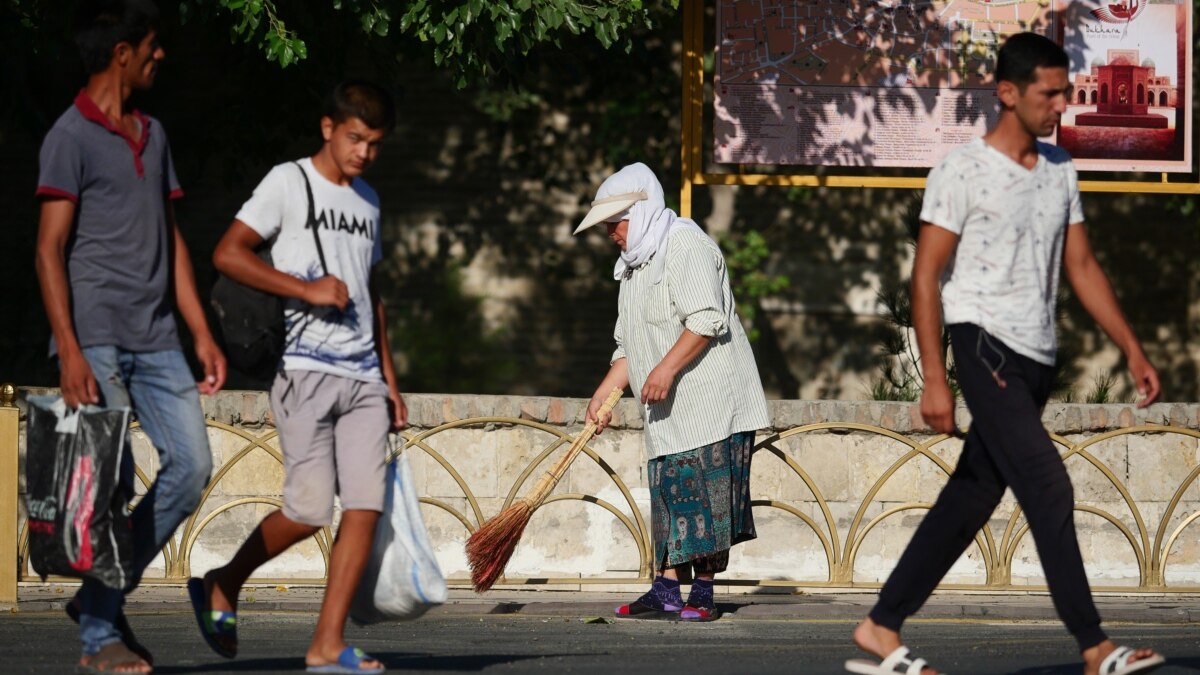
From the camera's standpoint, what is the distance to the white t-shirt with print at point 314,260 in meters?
4.89

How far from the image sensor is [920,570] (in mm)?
4922

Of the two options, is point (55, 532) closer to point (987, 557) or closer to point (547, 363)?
point (987, 557)

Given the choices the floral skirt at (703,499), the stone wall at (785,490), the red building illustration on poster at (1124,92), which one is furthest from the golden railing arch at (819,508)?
the red building illustration on poster at (1124,92)

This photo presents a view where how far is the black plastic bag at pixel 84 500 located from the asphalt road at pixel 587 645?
753 millimetres

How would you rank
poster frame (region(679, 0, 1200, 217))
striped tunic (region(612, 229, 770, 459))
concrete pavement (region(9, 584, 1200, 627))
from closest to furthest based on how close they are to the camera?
striped tunic (region(612, 229, 770, 459)) < concrete pavement (region(9, 584, 1200, 627)) < poster frame (region(679, 0, 1200, 217))

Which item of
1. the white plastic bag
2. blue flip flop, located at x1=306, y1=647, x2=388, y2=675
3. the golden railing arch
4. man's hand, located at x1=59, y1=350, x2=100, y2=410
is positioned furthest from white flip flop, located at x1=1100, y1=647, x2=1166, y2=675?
the golden railing arch

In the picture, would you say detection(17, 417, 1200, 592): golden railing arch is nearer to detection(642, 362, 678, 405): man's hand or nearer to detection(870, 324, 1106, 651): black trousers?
detection(642, 362, 678, 405): man's hand

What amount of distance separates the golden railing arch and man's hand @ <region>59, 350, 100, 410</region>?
3875 mm

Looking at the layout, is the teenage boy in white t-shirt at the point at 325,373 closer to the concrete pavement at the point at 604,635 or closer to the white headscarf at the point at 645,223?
the concrete pavement at the point at 604,635

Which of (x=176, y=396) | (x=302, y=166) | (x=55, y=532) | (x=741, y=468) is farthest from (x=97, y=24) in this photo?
(x=741, y=468)

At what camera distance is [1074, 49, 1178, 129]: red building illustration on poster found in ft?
32.2

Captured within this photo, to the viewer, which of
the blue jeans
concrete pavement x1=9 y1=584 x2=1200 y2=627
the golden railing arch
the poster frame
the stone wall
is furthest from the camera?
the poster frame

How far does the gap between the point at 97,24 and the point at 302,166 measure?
661mm

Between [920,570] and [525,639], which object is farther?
[525,639]
